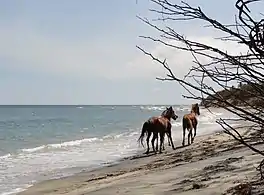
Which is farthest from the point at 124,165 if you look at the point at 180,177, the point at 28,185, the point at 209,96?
the point at 209,96

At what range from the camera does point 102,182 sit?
36.8 feet

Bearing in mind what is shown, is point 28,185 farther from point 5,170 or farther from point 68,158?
point 68,158

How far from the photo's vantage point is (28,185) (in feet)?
41.5

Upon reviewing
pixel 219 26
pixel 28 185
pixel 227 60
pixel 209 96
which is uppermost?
pixel 219 26

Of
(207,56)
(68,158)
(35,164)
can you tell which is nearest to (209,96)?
(207,56)

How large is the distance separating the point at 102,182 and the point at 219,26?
9302mm

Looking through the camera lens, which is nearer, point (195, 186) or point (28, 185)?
point (195, 186)

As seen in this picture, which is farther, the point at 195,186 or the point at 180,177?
the point at 180,177

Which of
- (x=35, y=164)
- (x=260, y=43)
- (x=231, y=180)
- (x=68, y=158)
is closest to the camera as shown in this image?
(x=260, y=43)

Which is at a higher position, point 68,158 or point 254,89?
point 254,89

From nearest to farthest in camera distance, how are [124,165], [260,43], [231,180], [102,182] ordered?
[260,43] < [231,180] < [102,182] < [124,165]

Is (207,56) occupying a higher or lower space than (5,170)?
higher

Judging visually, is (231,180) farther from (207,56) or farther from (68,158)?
(68,158)

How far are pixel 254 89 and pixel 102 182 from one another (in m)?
9.18
